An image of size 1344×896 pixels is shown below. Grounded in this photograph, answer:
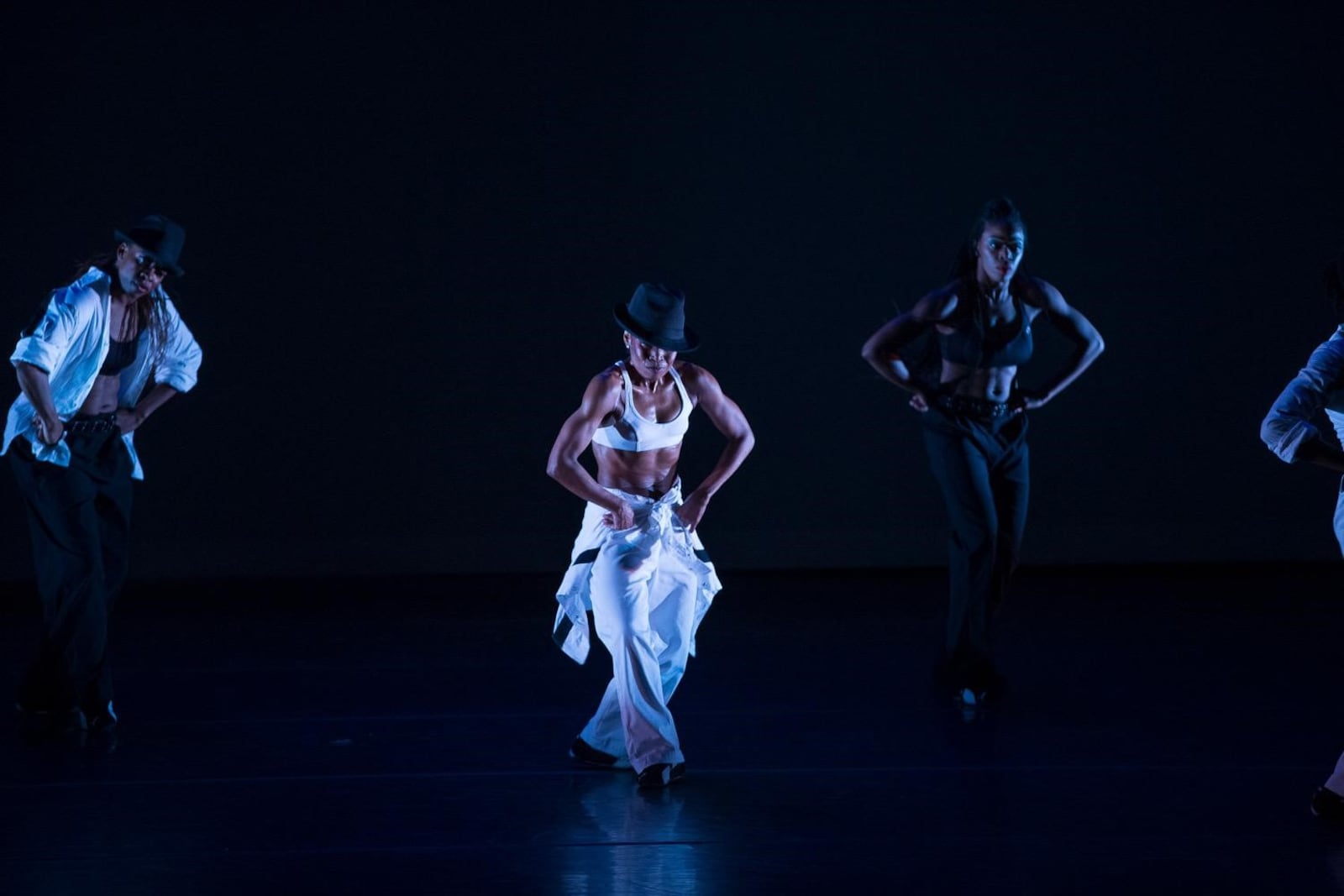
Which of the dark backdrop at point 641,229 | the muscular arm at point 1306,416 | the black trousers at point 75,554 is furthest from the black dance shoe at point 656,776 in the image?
the dark backdrop at point 641,229

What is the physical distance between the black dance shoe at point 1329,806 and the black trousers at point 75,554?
120 inches

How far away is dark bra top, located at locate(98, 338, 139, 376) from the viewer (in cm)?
436

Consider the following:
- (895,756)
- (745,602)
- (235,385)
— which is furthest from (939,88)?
(895,756)

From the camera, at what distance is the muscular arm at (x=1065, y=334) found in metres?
4.76

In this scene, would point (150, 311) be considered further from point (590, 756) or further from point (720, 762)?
point (720, 762)

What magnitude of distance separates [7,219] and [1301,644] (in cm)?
547

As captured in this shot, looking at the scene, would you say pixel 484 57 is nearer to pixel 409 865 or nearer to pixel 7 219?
pixel 7 219

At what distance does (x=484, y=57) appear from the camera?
23.1 feet

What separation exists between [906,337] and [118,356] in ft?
7.42

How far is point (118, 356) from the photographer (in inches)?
172

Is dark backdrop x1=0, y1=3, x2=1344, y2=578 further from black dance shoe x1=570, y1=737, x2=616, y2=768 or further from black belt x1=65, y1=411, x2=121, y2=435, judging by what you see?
black dance shoe x1=570, y1=737, x2=616, y2=768

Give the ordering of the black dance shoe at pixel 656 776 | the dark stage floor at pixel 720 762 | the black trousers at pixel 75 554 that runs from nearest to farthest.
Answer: the dark stage floor at pixel 720 762
the black dance shoe at pixel 656 776
the black trousers at pixel 75 554

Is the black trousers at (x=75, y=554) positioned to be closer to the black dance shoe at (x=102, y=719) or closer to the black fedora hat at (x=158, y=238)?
the black dance shoe at (x=102, y=719)

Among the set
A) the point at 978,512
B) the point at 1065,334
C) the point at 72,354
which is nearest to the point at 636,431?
the point at 978,512
